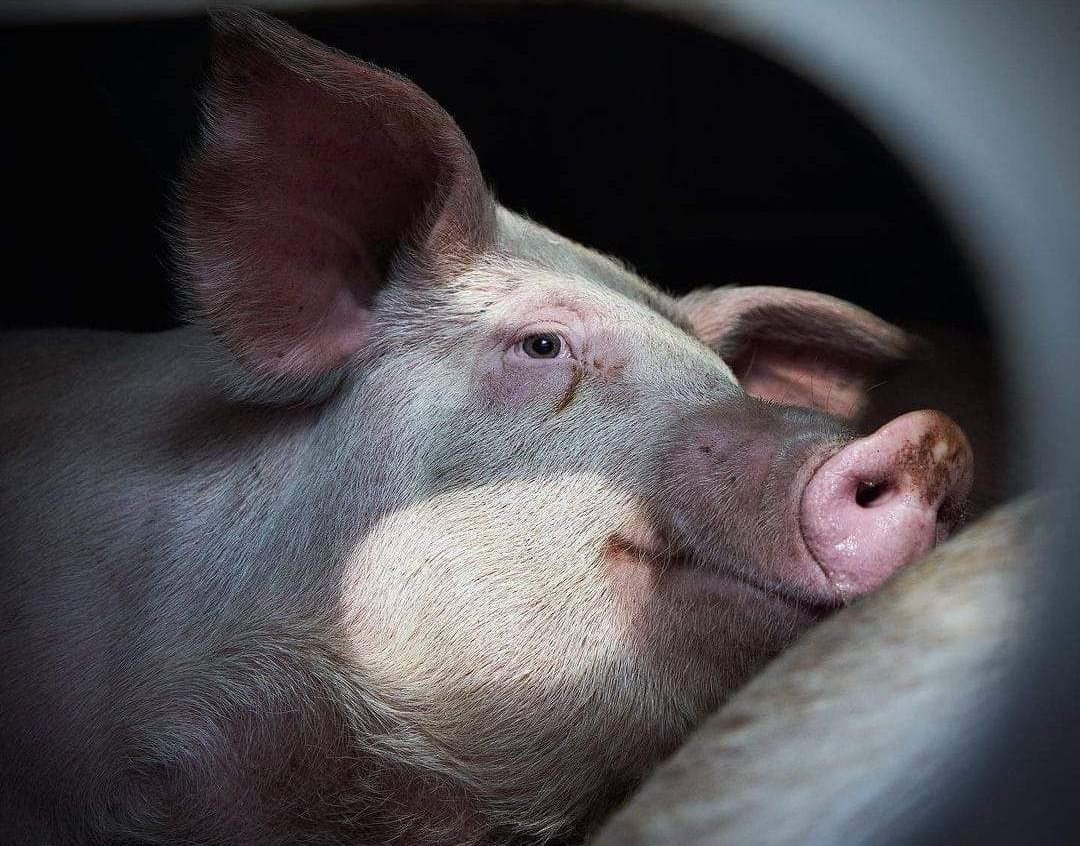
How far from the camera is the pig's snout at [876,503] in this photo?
4.86 ft

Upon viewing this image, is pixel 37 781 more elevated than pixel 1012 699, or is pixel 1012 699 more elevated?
pixel 1012 699

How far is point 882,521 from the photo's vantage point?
1484 millimetres

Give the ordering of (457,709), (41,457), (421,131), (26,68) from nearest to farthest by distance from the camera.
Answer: (457,709) → (421,131) → (41,457) → (26,68)

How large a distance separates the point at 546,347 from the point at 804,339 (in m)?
0.76

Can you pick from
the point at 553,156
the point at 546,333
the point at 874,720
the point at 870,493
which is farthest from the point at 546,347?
the point at 553,156

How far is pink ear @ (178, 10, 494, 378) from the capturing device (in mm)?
1795

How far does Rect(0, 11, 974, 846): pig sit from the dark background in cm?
70

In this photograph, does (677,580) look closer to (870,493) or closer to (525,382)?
(870,493)

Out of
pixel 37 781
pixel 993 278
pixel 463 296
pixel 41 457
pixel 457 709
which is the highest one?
pixel 993 278

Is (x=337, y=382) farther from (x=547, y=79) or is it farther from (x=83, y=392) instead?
(x=547, y=79)

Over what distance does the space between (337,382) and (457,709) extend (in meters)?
0.56

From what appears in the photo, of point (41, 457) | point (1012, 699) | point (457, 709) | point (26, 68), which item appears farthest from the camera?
point (26, 68)

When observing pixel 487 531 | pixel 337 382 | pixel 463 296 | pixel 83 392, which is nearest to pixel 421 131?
pixel 463 296

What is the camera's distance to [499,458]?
1730 mm
